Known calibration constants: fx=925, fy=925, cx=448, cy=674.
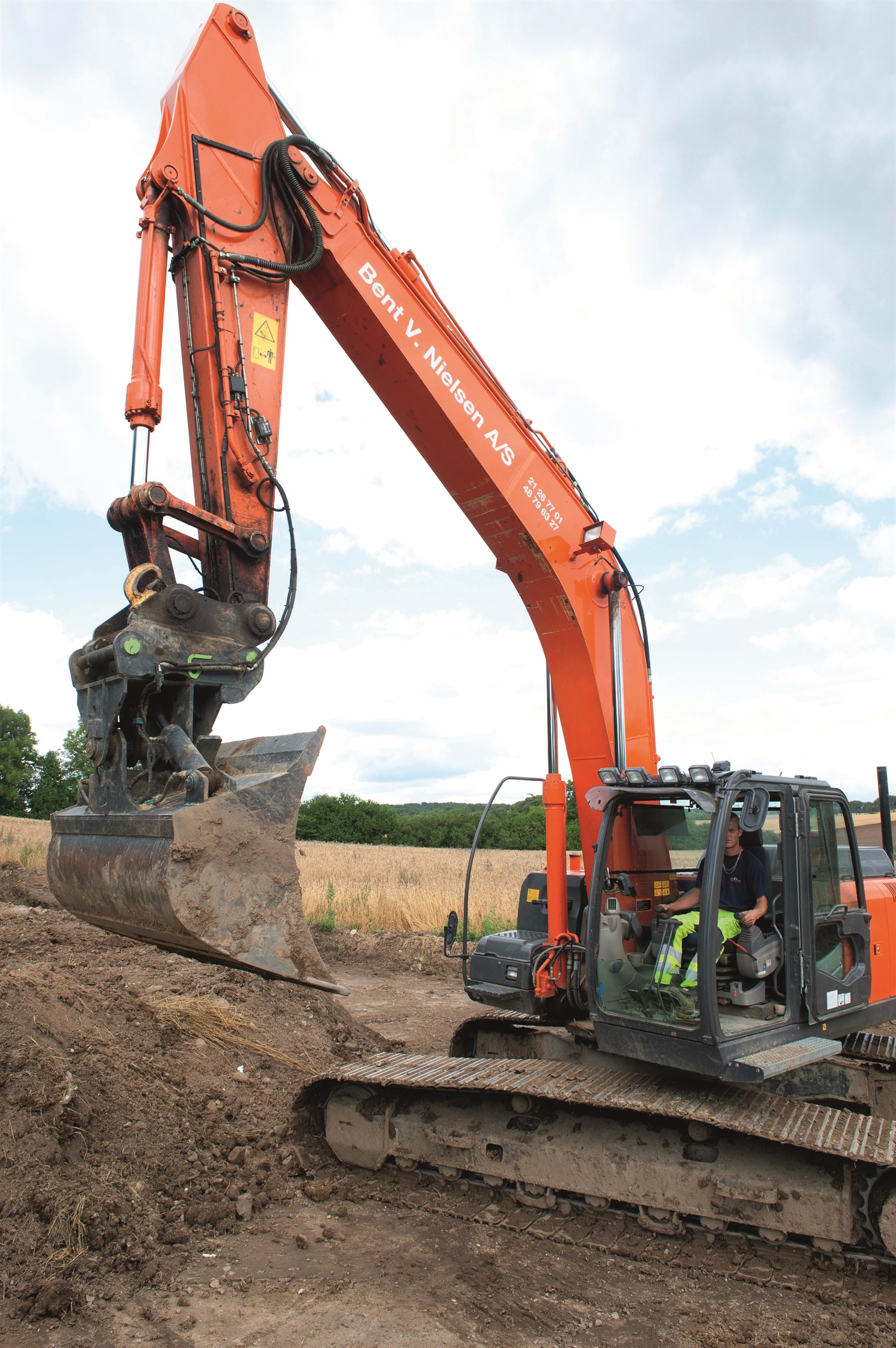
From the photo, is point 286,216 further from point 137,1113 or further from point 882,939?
point 882,939

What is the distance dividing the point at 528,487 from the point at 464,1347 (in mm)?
4700

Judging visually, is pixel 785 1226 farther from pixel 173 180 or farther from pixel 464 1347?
pixel 173 180

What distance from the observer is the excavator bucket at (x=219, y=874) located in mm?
3602

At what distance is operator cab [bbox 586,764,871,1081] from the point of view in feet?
15.2

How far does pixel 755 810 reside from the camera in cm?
455

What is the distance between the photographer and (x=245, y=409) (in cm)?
475

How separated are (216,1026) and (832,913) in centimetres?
455

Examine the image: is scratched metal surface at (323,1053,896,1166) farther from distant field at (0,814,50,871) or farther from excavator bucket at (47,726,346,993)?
distant field at (0,814,50,871)

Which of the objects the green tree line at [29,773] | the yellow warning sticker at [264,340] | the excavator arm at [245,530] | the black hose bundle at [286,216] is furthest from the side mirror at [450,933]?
the green tree line at [29,773]

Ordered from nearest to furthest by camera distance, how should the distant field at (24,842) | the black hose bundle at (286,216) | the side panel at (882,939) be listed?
the black hose bundle at (286,216) < the side panel at (882,939) < the distant field at (24,842)

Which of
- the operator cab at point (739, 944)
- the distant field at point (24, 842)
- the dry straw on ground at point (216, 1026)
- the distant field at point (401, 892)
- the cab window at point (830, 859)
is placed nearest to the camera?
the operator cab at point (739, 944)

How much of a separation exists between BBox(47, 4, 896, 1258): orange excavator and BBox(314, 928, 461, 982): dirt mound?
602 cm

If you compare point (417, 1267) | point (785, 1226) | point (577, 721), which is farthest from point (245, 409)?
point (785, 1226)

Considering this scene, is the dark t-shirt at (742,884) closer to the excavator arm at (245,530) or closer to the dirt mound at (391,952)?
the excavator arm at (245,530)
